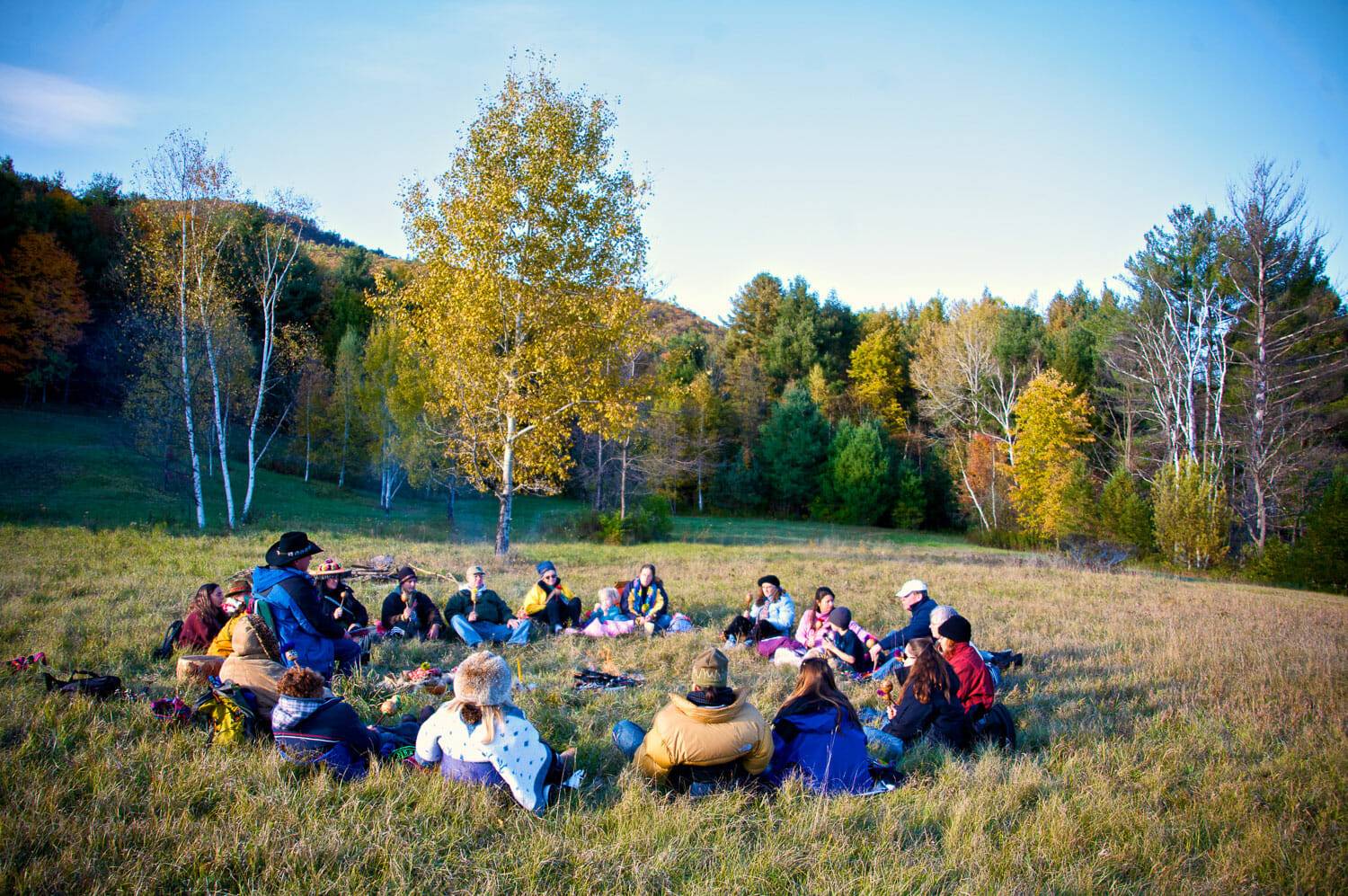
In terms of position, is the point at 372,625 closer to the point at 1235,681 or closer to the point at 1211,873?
the point at 1211,873

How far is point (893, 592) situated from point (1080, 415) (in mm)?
29535

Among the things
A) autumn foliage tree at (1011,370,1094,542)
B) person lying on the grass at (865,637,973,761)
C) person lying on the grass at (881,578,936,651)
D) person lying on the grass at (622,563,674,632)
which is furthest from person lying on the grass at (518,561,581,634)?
autumn foliage tree at (1011,370,1094,542)

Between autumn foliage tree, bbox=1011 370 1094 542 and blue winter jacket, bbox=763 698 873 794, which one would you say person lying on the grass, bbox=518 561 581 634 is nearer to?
blue winter jacket, bbox=763 698 873 794

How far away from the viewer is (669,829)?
165 inches

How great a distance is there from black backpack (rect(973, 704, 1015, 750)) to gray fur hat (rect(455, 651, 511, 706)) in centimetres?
410

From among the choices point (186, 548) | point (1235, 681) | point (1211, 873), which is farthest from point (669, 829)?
point (186, 548)

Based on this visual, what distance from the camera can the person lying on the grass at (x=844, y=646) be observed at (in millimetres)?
8383

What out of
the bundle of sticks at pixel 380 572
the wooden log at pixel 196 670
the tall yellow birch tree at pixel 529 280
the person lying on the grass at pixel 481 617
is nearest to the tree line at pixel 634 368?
the tall yellow birch tree at pixel 529 280

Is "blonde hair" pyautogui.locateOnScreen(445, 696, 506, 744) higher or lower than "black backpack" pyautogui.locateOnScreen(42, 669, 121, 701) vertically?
higher

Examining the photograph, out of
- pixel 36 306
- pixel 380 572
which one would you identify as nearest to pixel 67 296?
pixel 36 306

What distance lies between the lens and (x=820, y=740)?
5012 millimetres

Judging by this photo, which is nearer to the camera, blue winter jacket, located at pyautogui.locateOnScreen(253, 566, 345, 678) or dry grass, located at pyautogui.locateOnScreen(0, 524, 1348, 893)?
dry grass, located at pyautogui.locateOnScreen(0, 524, 1348, 893)

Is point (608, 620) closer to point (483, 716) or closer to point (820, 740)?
point (820, 740)

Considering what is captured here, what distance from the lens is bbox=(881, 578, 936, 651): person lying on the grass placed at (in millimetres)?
8289
